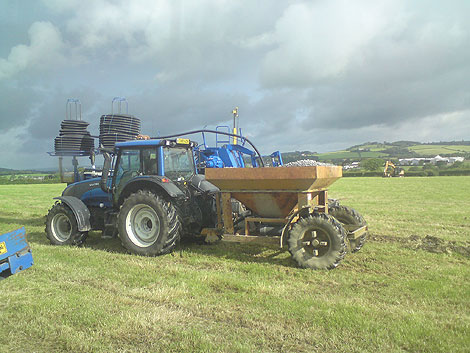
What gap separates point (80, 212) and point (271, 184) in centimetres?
424

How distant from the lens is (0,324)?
4031 millimetres

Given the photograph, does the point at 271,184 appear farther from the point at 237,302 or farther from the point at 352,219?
the point at 237,302

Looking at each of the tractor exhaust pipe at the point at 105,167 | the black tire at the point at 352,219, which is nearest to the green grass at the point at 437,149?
the black tire at the point at 352,219

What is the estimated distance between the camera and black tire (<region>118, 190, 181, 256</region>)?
21.9ft

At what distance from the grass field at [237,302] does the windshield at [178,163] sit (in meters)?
1.54

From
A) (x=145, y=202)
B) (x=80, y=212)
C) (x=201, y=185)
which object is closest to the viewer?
(x=145, y=202)

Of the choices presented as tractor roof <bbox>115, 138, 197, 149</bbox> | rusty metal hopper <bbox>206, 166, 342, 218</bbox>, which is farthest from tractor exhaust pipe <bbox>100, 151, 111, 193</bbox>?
rusty metal hopper <bbox>206, 166, 342, 218</bbox>

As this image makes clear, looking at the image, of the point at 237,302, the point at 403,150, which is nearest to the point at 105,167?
the point at 237,302

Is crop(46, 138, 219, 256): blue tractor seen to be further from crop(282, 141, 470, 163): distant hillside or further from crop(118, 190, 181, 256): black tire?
crop(282, 141, 470, 163): distant hillside

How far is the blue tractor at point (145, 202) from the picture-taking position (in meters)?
6.78

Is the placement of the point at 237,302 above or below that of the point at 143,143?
below

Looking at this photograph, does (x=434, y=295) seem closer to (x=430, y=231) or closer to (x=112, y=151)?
(x=430, y=231)

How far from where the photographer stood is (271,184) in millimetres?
6113

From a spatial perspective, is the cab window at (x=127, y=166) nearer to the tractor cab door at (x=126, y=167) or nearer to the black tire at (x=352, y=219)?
the tractor cab door at (x=126, y=167)
